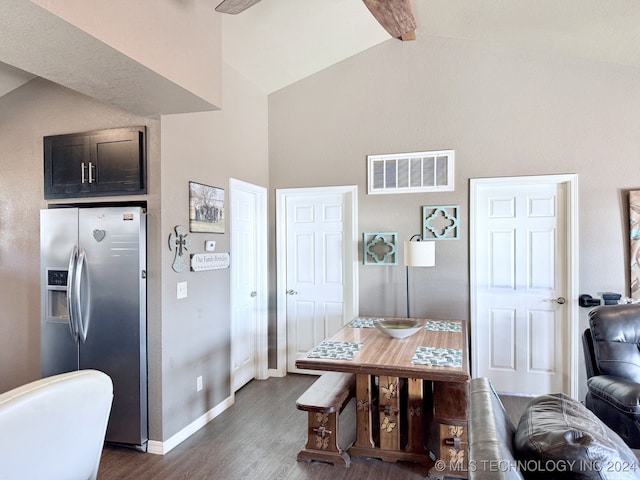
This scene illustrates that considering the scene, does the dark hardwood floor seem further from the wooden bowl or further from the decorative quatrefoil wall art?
the decorative quatrefoil wall art

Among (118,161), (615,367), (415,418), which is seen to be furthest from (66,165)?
(615,367)

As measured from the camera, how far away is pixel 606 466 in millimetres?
992

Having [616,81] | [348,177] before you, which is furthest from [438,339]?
[616,81]

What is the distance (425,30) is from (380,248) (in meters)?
2.18

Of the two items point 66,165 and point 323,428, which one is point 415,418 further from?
point 66,165

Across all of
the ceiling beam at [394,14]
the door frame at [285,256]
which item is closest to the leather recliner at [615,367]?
the door frame at [285,256]

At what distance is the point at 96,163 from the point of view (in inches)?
115

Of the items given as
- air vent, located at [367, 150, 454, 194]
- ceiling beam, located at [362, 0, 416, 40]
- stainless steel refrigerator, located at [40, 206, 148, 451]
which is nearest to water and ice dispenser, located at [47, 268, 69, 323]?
stainless steel refrigerator, located at [40, 206, 148, 451]

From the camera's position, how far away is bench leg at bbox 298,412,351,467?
265 cm

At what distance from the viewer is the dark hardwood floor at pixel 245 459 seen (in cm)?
252

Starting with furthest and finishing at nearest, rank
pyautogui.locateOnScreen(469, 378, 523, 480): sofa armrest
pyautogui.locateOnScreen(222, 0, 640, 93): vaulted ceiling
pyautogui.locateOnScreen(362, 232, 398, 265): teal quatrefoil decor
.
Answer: pyautogui.locateOnScreen(362, 232, 398, 265): teal quatrefoil decor
pyautogui.locateOnScreen(222, 0, 640, 93): vaulted ceiling
pyautogui.locateOnScreen(469, 378, 523, 480): sofa armrest

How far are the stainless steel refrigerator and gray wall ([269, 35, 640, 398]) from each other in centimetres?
198

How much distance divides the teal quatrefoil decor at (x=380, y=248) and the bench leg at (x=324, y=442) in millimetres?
1803

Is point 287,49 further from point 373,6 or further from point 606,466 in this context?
point 606,466
